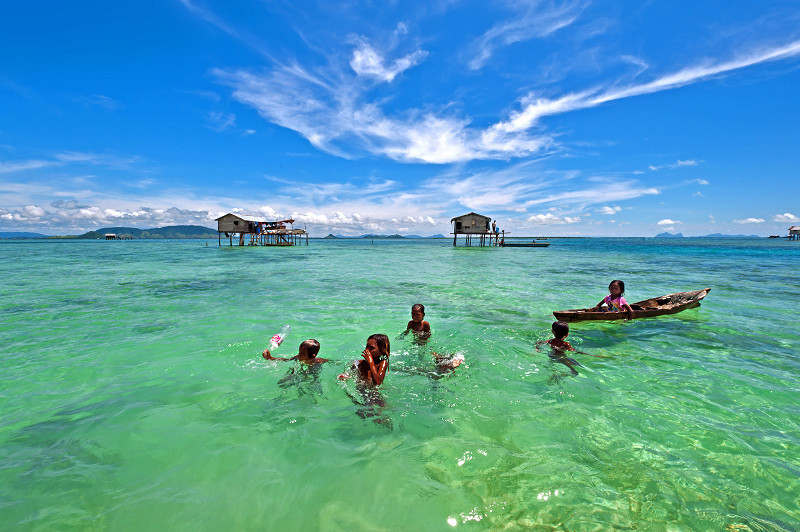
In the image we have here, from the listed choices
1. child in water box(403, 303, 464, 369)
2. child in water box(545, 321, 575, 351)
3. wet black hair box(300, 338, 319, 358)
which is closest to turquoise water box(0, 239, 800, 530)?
child in water box(403, 303, 464, 369)

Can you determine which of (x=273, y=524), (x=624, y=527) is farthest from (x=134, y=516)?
(x=624, y=527)

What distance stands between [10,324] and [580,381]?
50.1 feet

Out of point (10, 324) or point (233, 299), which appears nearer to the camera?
point (10, 324)

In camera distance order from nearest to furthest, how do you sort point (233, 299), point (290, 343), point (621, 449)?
1. point (621, 449)
2. point (290, 343)
3. point (233, 299)

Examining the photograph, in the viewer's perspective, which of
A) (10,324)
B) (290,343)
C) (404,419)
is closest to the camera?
(404,419)

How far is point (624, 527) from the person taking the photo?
3061mm

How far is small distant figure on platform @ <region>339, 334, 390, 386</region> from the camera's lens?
17.1 ft

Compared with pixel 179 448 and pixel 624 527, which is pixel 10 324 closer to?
pixel 179 448

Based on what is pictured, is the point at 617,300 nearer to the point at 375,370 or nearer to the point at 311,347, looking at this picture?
the point at 375,370

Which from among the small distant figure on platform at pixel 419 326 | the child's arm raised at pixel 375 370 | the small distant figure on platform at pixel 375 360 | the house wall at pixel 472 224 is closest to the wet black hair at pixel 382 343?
the small distant figure on platform at pixel 375 360

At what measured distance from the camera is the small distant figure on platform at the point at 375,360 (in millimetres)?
5207

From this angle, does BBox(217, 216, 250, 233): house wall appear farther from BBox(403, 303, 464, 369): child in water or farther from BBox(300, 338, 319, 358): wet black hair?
BBox(300, 338, 319, 358): wet black hair

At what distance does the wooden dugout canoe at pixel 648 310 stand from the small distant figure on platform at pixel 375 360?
685 centimetres

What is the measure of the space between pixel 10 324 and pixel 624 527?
49.5ft
